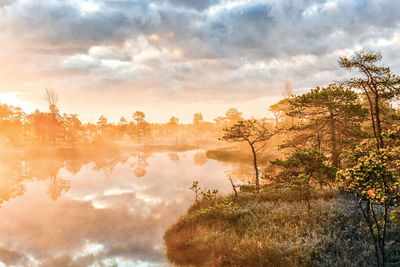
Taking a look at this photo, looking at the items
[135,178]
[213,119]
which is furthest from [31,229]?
[213,119]

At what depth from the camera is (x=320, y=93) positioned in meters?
18.2

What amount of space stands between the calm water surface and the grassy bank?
168 centimetres

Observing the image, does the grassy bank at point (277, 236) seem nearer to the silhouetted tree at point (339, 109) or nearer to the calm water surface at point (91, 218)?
the calm water surface at point (91, 218)

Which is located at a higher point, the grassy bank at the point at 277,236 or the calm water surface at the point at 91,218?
the grassy bank at the point at 277,236

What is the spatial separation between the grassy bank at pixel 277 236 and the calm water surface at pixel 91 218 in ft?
5.51

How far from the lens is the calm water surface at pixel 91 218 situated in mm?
11148

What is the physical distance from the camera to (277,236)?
9.30 m

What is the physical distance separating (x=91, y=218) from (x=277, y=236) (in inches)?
516

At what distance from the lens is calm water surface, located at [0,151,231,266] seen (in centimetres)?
1115

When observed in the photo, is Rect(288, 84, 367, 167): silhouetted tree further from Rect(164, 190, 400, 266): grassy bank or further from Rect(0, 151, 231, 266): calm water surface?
Rect(0, 151, 231, 266): calm water surface

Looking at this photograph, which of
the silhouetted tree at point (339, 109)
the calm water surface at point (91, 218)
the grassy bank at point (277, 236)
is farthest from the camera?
the silhouetted tree at point (339, 109)

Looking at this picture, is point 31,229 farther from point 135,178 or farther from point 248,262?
point 135,178

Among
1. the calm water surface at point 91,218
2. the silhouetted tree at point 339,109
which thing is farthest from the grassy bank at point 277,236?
the silhouetted tree at point 339,109

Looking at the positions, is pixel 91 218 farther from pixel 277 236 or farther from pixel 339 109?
pixel 339 109
